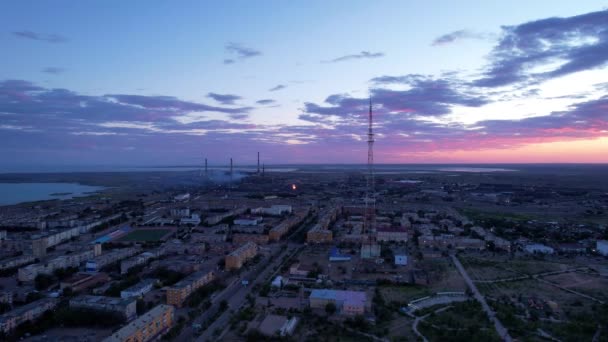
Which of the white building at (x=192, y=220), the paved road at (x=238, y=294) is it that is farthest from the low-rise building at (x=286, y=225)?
the white building at (x=192, y=220)

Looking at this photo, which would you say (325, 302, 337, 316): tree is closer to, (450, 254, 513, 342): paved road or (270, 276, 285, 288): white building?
(270, 276, 285, 288): white building

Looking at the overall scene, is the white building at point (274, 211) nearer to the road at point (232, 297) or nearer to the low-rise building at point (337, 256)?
the road at point (232, 297)

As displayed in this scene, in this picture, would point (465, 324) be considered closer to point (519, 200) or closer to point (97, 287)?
point (97, 287)

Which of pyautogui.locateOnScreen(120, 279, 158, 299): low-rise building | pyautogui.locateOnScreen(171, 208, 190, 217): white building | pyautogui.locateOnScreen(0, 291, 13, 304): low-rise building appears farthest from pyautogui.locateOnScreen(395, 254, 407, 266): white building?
pyautogui.locateOnScreen(171, 208, 190, 217): white building

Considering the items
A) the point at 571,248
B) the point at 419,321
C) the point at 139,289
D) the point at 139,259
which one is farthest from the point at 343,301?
the point at 571,248

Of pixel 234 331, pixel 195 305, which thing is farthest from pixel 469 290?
pixel 195 305
